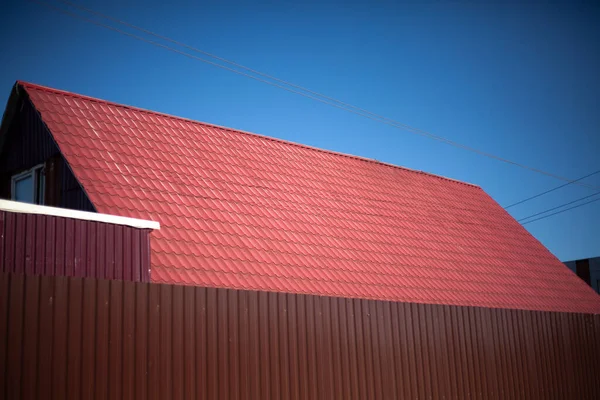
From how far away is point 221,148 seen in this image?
52.0ft

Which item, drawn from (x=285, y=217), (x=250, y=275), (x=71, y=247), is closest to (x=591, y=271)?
(x=285, y=217)

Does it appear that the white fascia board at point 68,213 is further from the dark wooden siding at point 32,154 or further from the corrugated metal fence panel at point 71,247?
the dark wooden siding at point 32,154

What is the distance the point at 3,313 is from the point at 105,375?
1.04 meters

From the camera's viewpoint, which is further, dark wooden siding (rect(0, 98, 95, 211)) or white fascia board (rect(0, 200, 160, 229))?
dark wooden siding (rect(0, 98, 95, 211))

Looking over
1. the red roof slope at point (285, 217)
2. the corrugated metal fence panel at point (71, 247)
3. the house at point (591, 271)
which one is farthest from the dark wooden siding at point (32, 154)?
the house at point (591, 271)

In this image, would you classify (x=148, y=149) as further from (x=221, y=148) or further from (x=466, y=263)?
(x=466, y=263)

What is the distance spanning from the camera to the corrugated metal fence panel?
8.69 metres

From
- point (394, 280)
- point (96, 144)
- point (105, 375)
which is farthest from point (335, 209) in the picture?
point (105, 375)

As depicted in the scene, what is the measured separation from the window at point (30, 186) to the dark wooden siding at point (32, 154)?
0.43 ft

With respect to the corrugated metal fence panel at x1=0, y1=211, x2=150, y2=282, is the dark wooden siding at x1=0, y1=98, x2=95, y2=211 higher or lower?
higher

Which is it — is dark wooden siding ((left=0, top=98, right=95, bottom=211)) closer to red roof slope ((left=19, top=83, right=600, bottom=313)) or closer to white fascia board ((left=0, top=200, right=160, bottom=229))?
red roof slope ((left=19, top=83, right=600, bottom=313))

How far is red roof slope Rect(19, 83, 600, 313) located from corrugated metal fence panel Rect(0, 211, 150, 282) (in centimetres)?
73

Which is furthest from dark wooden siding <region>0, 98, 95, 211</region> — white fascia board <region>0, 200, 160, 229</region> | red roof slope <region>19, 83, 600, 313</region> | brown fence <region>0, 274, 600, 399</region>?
brown fence <region>0, 274, 600, 399</region>

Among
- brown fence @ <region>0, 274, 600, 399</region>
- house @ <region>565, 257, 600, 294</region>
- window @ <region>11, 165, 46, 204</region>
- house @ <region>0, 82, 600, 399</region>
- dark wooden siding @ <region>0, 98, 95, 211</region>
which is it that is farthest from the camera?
house @ <region>565, 257, 600, 294</region>
